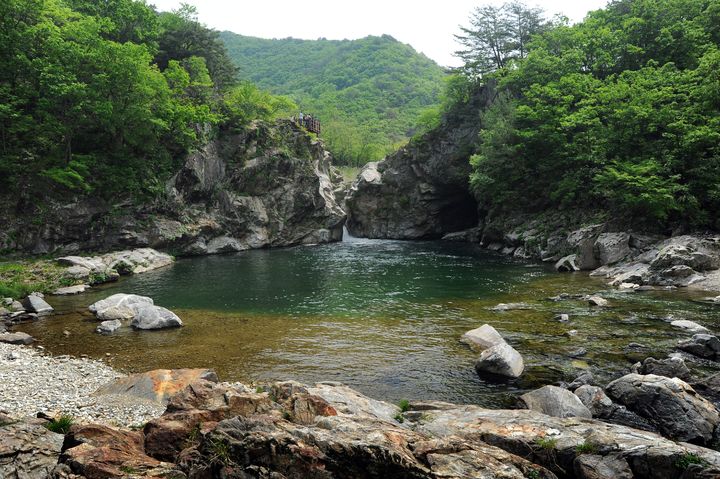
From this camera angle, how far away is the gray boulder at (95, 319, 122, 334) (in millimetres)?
18828

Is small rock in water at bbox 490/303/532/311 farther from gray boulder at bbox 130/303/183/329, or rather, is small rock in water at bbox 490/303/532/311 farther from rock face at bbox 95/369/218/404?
gray boulder at bbox 130/303/183/329

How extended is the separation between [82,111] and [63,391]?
113 feet

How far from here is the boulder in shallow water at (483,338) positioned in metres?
16.3

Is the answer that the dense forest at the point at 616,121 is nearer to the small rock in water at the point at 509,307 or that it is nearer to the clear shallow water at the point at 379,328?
the clear shallow water at the point at 379,328

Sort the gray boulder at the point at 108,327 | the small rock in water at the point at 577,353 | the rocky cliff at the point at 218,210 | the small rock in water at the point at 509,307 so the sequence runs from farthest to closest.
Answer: the rocky cliff at the point at 218,210
the small rock in water at the point at 509,307
the gray boulder at the point at 108,327
the small rock in water at the point at 577,353

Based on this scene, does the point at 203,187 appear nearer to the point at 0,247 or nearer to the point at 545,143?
the point at 0,247

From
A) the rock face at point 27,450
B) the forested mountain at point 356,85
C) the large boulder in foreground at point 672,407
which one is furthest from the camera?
the forested mountain at point 356,85

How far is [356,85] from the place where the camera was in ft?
498

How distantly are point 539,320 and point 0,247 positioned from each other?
124 feet

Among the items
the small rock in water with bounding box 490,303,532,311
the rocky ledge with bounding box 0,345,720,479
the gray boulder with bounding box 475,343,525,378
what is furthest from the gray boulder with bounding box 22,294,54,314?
the small rock in water with bounding box 490,303,532,311

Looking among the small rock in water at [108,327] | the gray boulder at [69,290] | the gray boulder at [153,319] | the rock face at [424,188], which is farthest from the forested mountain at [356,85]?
the small rock in water at [108,327]

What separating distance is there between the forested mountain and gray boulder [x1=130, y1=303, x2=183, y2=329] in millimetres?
92068

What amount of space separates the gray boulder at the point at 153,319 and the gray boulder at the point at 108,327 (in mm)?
640

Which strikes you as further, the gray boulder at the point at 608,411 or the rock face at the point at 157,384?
the rock face at the point at 157,384
